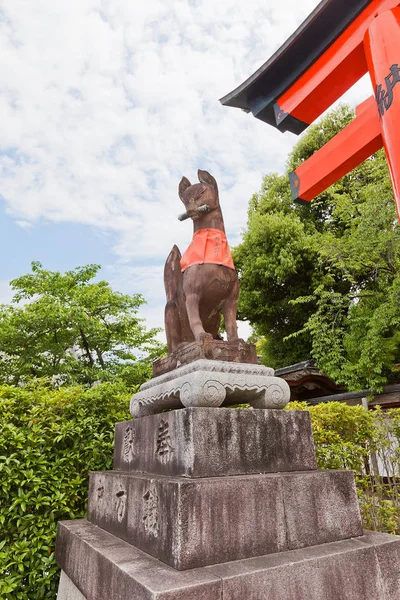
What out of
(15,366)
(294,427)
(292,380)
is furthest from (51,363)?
(294,427)

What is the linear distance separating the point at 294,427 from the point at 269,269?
11702 millimetres

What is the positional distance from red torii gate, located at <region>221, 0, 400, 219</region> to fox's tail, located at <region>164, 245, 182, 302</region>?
1.86 meters

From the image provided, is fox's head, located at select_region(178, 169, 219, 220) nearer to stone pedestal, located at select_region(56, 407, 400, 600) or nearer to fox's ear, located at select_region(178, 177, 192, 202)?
fox's ear, located at select_region(178, 177, 192, 202)

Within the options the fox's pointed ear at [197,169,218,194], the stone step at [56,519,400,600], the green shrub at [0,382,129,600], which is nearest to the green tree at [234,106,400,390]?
the fox's pointed ear at [197,169,218,194]

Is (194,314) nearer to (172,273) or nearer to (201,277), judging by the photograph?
(201,277)

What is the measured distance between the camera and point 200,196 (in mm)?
3311

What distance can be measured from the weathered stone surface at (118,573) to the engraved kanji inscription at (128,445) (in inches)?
21.5

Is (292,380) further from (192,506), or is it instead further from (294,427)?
(192,506)

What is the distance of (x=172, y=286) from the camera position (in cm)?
347

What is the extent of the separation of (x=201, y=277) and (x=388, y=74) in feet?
7.86

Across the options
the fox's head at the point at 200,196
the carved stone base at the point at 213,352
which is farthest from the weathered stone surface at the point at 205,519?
the fox's head at the point at 200,196

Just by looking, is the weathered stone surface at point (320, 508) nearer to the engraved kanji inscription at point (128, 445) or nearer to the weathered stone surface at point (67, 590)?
the engraved kanji inscription at point (128, 445)

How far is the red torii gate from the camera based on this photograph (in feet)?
11.0

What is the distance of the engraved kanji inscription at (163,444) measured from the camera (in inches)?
98.7
